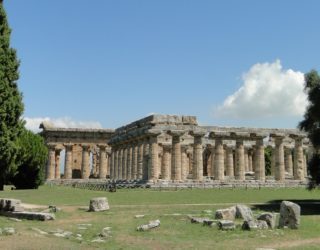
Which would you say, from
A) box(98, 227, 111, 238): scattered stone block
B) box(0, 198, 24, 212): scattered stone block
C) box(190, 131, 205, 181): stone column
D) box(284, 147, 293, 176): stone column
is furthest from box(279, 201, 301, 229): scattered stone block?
box(284, 147, 293, 176): stone column

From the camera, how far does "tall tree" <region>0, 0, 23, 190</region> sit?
27.2 m

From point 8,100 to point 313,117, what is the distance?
21.6m

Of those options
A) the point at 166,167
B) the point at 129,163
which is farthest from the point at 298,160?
the point at 129,163

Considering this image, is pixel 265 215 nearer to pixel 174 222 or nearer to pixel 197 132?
pixel 174 222

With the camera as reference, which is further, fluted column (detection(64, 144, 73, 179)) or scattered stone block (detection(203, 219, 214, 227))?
fluted column (detection(64, 144, 73, 179))

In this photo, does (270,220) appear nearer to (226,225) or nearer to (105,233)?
(226,225)

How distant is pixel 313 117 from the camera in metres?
34.0

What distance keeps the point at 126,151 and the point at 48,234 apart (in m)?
56.5

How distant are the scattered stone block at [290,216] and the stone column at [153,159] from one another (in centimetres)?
4140

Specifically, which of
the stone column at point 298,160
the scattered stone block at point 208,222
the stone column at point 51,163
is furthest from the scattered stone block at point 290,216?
the stone column at point 51,163

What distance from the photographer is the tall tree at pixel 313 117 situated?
33781 millimetres

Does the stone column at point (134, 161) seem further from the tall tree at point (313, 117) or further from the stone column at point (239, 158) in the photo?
the tall tree at point (313, 117)

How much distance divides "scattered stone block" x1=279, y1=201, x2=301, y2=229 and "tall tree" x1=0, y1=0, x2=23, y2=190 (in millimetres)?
16452

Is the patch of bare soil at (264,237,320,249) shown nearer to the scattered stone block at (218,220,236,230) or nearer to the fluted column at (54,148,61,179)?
the scattered stone block at (218,220,236,230)
